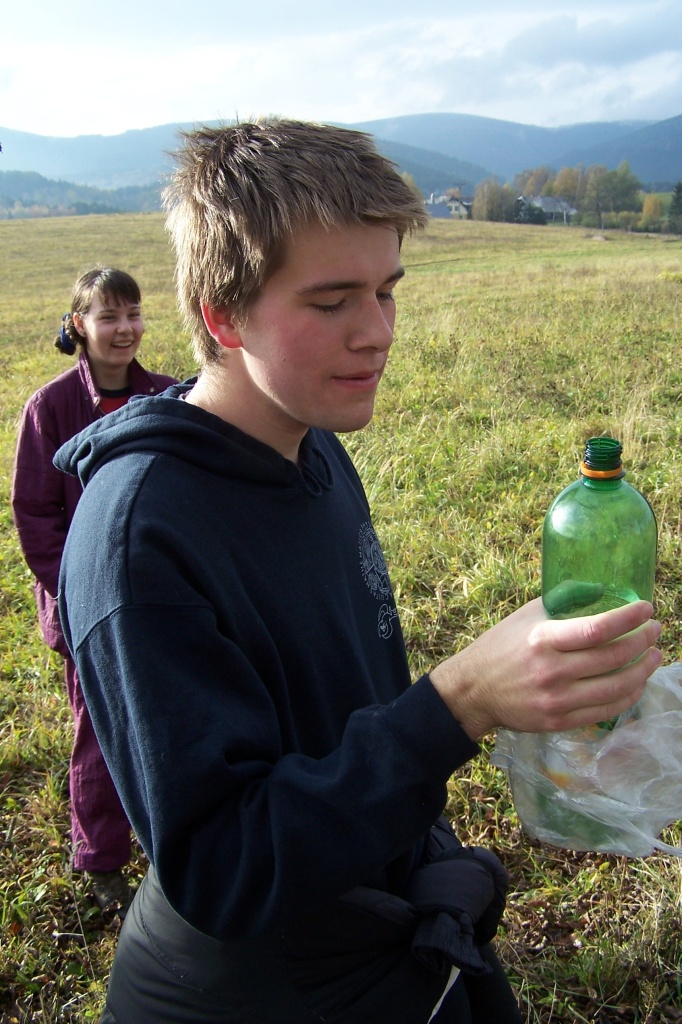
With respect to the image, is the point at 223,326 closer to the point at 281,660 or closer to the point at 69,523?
the point at 281,660

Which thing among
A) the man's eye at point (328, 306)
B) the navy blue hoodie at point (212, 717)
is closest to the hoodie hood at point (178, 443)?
the navy blue hoodie at point (212, 717)

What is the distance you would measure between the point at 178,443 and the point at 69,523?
1928 millimetres

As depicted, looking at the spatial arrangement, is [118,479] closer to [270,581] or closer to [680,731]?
[270,581]

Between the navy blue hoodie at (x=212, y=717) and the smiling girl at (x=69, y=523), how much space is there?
176 cm

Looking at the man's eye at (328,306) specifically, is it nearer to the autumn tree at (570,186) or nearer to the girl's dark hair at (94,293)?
the girl's dark hair at (94,293)

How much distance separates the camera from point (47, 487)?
3.03 metres

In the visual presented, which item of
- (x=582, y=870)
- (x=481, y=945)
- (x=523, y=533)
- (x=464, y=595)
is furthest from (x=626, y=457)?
(x=481, y=945)

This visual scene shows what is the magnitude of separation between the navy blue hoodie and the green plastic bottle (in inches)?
17.2

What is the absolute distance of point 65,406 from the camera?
10.3 ft

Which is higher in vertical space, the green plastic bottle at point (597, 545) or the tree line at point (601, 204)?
the tree line at point (601, 204)

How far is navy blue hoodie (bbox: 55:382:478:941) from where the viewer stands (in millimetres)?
1120

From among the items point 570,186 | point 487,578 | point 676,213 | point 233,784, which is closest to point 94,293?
point 487,578

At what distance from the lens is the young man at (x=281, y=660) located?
113 cm

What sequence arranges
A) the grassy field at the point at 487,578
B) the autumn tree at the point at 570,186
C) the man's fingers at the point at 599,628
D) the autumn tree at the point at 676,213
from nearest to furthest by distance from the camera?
1. the man's fingers at the point at 599,628
2. the grassy field at the point at 487,578
3. the autumn tree at the point at 676,213
4. the autumn tree at the point at 570,186
